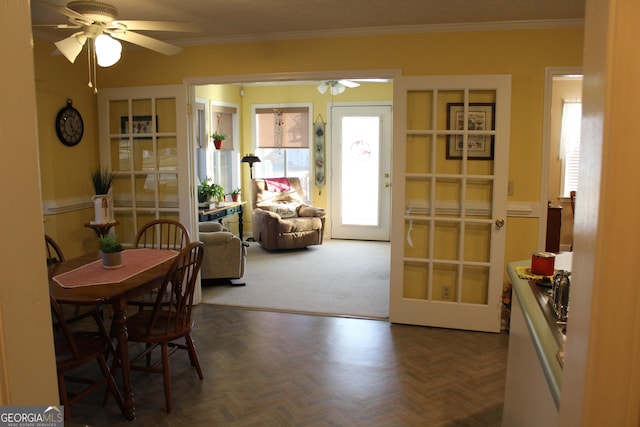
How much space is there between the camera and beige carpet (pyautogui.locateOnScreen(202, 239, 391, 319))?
466 cm

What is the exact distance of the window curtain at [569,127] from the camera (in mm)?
6930

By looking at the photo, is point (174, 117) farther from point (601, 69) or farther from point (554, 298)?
point (601, 69)

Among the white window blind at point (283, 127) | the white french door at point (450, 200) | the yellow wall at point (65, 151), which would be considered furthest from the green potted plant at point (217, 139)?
the white french door at point (450, 200)

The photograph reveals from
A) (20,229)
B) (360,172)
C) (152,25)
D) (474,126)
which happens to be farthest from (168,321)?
(360,172)

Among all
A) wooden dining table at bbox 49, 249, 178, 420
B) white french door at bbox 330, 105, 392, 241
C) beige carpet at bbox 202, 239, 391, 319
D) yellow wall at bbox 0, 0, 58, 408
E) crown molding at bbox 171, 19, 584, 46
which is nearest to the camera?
yellow wall at bbox 0, 0, 58, 408

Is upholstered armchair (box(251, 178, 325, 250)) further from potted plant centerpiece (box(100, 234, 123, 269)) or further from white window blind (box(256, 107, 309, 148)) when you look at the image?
potted plant centerpiece (box(100, 234, 123, 269))

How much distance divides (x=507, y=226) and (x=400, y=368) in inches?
60.6

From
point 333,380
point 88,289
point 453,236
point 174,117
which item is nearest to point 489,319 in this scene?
point 453,236

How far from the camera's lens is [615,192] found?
0.77m

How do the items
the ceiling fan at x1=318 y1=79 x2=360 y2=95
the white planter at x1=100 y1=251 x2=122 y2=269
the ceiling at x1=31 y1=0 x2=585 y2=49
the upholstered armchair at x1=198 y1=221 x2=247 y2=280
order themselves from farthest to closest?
the ceiling fan at x1=318 y1=79 x2=360 y2=95 → the upholstered armchair at x1=198 y1=221 x2=247 y2=280 → the ceiling at x1=31 y1=0 x2=585 y2=49 → the white planter at x1=100 y1=251 x2=122 y2=269

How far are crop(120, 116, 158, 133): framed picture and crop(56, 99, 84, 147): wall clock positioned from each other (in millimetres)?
373

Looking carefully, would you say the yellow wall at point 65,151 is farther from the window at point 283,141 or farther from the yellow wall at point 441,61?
the window at point 283,141

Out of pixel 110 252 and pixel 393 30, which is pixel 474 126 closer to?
pixel 393 30

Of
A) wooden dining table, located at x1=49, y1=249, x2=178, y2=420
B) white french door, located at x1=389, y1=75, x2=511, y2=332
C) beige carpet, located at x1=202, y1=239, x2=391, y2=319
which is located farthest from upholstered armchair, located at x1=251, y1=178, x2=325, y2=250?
wooden dining table, located at x1=49, y1=249, x2=178, y2=420
